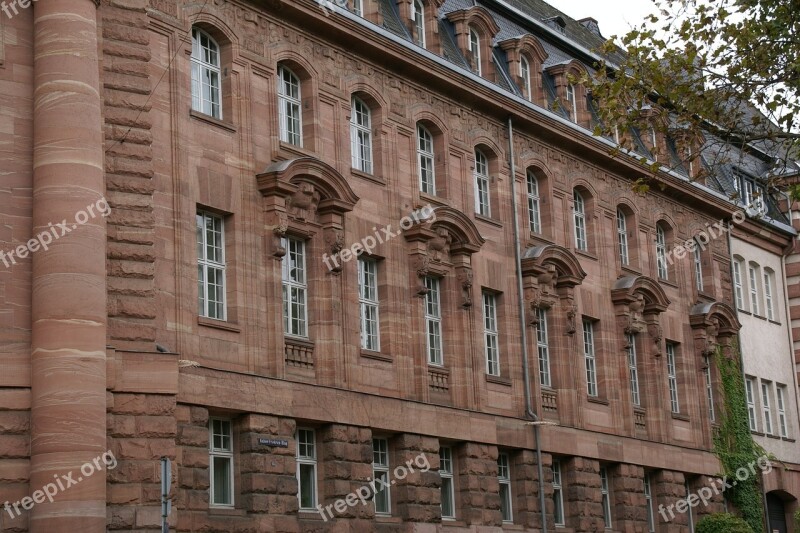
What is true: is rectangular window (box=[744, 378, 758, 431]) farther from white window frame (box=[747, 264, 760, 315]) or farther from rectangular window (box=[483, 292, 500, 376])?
rectangular window (box=[483, 292, 500, 376])

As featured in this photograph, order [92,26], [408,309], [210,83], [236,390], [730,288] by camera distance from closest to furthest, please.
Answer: [92,26]
[236,390]
[210,83]
[408,309]
[730,288]

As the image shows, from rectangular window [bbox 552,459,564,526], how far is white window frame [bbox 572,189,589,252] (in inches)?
259

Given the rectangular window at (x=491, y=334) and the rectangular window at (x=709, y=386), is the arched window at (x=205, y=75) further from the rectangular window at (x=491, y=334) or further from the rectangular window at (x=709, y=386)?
the rectangular window at (x=709, y=386)

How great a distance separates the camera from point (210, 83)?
3177 cm

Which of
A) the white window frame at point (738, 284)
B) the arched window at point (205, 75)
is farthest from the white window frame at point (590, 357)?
the arched window at point (205, 75)

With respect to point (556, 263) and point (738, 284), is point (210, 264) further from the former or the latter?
point (738, 284)

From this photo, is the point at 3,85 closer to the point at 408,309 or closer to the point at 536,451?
the point at 408,309

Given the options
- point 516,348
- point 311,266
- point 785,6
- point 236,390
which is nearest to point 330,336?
point 311,266

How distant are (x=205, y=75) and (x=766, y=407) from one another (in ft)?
95.7

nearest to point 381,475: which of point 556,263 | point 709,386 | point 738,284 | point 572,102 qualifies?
point 556,263

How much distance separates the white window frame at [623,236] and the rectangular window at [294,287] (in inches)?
633

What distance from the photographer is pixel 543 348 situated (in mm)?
41625

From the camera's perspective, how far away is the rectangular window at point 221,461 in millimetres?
29531

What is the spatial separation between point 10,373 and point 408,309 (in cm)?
1227
